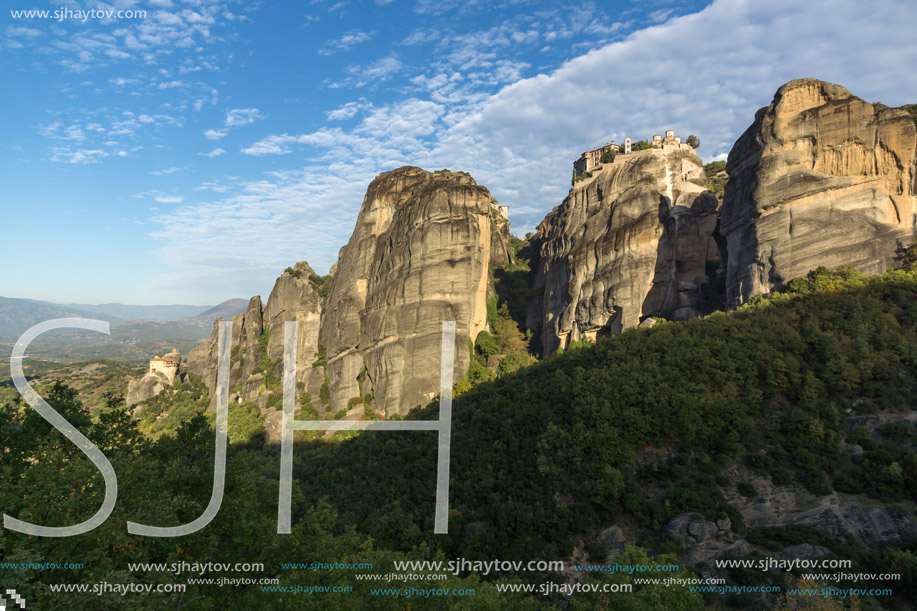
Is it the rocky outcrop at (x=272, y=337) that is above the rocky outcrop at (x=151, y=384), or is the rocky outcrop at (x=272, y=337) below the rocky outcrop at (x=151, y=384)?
above

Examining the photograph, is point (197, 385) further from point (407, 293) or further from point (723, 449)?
point (723, 449)

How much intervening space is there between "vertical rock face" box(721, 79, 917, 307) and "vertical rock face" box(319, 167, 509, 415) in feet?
79.0

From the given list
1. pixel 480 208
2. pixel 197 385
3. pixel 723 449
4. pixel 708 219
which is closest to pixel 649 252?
pixel 708 219

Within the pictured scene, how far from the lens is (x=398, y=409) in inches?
1794

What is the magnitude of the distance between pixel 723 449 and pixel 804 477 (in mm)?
3056

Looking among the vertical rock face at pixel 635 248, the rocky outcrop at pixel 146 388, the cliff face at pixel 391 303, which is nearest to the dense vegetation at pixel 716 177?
the vertical rock face at pixel 635 248

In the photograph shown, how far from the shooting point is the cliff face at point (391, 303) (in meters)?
46.9

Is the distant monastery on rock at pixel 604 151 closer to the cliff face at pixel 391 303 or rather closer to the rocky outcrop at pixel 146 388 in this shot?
the cliff face at pixel 391 303

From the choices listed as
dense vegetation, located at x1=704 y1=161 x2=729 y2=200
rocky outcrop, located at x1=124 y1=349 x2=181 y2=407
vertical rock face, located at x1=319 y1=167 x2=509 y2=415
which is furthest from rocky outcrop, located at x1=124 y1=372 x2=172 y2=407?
dense vegetation, located at x1=704 y1=161 x2=729 y2=200

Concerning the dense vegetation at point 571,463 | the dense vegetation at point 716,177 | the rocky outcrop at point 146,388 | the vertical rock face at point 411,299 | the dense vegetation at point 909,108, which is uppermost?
the dense vegetation at point 716,177

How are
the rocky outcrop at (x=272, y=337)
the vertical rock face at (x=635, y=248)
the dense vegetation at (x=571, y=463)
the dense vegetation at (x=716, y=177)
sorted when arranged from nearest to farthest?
the dense vegetation at (x=571, y=463) → the vertical rock face at (x=635, y=248) → the dense vegetation at (x=716, y=177) → the rocky outcrop at (x=272, y=337)

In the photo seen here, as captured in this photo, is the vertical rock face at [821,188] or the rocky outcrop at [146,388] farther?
the rocky outcrop at [146,388]

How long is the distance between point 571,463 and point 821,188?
2838 centimetres

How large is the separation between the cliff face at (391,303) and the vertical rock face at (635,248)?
31.5 ft
